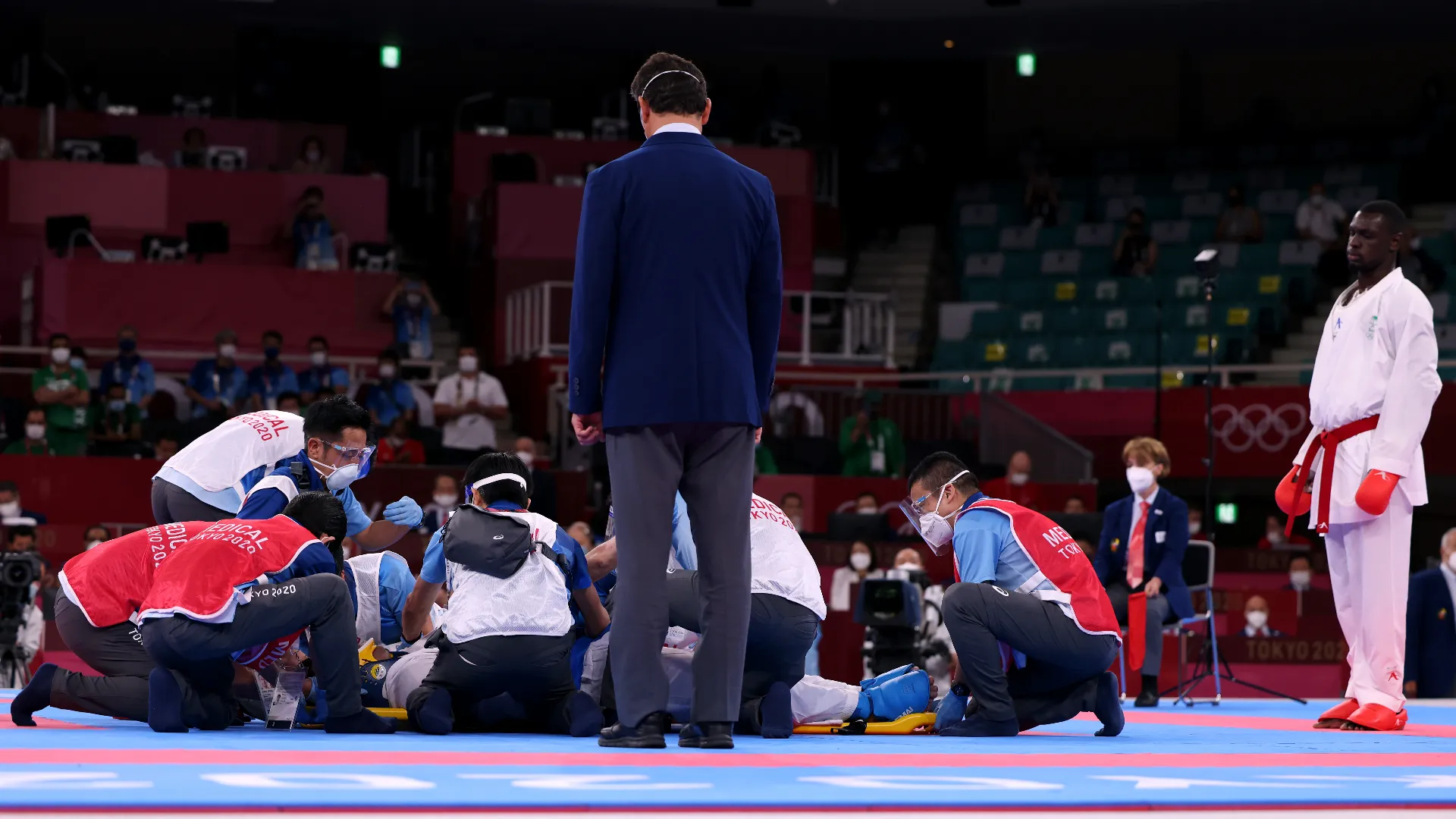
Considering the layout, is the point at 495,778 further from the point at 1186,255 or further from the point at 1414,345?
the point at 1186,255

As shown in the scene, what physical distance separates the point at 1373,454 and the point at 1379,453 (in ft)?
0.09

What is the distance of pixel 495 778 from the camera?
162 inches

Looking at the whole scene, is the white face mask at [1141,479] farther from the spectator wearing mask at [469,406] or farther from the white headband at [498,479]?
the spectator wearing mask at [469,406]

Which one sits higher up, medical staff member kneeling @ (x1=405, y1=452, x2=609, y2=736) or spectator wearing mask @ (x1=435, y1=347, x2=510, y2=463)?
spectator wearing mask @ (x1=435, y1=347, x2=510, y2=463)

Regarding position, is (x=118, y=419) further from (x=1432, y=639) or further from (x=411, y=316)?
(x=1432, y=639)

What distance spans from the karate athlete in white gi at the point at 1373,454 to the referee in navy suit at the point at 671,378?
2.75 m

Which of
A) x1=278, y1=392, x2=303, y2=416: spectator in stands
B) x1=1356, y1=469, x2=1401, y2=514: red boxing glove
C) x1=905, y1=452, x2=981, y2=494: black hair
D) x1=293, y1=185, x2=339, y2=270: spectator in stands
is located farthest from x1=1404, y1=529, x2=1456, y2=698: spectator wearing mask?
x1=293, y1=185, x2=339, y2=270: spectator in stands

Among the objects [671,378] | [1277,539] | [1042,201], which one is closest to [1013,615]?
[671,378]

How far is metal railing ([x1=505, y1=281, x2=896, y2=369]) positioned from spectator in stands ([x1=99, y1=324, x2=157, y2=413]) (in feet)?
13.0

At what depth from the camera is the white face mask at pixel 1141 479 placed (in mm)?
10141

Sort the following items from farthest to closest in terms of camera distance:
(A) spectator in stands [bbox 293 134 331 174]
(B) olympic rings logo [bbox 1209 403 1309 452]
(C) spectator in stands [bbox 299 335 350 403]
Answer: (A) spectator in stands [bbox 293 134 331 174] < (B) olympic rings logo [bbox 1209 403 1309 452] < (C) spectator in stands [bbox 299 335 350 403]

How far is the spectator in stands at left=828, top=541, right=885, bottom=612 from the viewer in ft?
46.0

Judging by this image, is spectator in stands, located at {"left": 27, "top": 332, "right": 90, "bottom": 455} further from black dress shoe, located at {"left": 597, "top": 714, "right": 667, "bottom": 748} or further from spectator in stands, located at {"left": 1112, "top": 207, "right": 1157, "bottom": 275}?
spectator in stands, located at {"left": 1112, "top": 207, "right": 1157, "bottom": 275}

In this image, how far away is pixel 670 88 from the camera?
17.2ft
